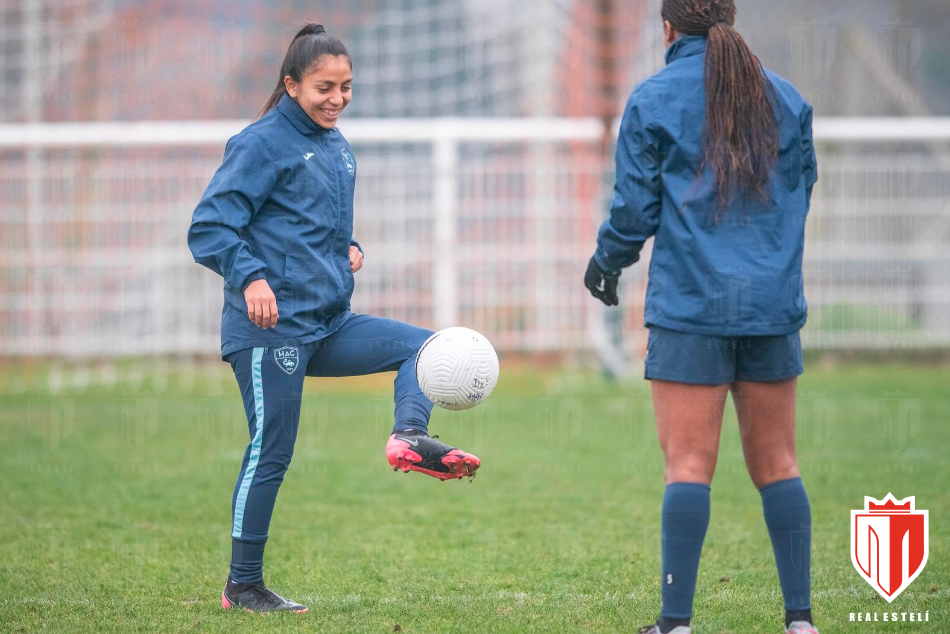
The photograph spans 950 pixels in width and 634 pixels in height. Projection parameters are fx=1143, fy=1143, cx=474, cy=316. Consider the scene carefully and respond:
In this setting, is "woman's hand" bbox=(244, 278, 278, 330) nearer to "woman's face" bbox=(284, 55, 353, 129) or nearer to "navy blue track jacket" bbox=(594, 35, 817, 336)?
"woman's face" bbox=(284, 55, 353, 129)

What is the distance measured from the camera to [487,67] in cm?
1356

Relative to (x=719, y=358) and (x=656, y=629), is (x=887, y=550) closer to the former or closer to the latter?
(x=656, y=629)

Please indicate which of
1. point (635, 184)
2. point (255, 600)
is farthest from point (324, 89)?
point (255, 600)

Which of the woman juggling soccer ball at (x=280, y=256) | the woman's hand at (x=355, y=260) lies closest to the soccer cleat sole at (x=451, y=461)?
the woman juggling soccer ball at (x=280, y=256)

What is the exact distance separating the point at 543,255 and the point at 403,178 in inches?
60.4

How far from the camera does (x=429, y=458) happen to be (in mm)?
3467

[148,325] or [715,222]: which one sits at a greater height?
[715,222]

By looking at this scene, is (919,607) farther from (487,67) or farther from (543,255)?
(487,67)

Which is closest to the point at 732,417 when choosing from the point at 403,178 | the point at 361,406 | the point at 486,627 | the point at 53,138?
the point at 361,406

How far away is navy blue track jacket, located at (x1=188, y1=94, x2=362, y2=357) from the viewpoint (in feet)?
11.7

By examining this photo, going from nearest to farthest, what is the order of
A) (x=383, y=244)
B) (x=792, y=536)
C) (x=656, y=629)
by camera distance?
1. (x=792, y=536)
2. (x=656, y=629)
3. (x=383, y=244)

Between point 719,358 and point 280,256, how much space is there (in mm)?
1440

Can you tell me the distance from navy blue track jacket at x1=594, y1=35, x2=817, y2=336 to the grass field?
103 cm

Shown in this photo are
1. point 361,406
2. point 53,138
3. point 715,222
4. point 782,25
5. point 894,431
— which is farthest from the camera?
point 782,25
